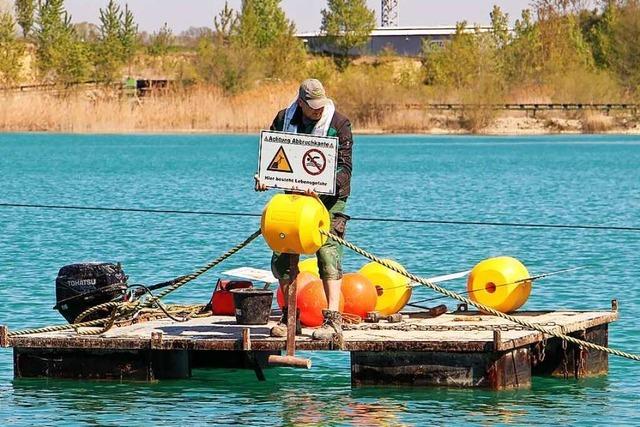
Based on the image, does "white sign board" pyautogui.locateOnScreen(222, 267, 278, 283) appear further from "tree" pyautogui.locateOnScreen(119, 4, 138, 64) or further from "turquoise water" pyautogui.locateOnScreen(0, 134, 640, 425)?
"tree" pyautogui.locateOnScreen(119, 4, 138, 64)

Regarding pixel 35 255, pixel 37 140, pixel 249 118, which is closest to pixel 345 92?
pixel 249 118

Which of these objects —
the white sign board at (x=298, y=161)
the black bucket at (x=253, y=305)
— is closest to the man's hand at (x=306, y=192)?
the white sign board at (x=298, y=161)

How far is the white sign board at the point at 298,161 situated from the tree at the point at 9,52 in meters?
88.5

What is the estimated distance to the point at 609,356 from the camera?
50.6 ft

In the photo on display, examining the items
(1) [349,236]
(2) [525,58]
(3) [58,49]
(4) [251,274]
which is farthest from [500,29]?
(4) [251,274]

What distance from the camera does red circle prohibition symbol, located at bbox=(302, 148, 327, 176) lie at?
12.6m

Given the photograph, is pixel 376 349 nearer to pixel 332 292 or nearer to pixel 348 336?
pixel 348 336

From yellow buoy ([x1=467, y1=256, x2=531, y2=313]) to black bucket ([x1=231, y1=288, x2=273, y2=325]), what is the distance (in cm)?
196

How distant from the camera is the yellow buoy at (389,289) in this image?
47.7 ft

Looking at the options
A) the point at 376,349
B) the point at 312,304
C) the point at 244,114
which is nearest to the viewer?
the point at 376,349

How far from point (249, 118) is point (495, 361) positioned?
234ft

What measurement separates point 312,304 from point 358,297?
2.06 feet

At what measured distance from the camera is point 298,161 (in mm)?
12609

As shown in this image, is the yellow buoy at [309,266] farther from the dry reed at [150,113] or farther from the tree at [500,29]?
the tree at [500,29]
